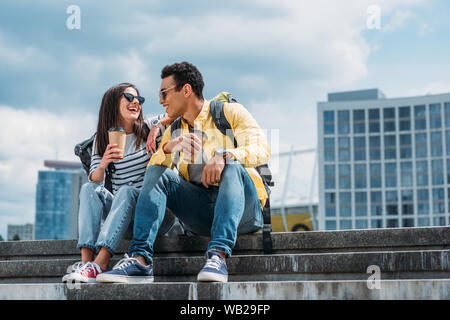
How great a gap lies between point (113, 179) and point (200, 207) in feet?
2.97

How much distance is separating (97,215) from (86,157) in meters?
0.71

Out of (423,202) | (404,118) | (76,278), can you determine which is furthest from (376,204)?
(76,278)

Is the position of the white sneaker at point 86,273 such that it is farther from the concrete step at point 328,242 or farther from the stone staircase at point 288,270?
the concrete step at point 328,242

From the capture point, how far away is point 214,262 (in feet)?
10.7

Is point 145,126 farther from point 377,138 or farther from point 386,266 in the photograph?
point 377,138

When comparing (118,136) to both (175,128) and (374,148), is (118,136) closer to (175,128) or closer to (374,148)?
(175,128)

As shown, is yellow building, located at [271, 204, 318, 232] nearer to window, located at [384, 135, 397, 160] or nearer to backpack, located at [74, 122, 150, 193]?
window, located at [384, 135, 397, 160]

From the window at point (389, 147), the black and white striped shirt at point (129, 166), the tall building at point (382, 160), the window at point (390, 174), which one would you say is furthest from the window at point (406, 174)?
the black and white striped shirt at point (129, 166)

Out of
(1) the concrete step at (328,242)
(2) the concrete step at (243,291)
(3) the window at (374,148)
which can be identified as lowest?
(2) the concrete step at (243,291)

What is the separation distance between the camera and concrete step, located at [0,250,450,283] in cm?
346

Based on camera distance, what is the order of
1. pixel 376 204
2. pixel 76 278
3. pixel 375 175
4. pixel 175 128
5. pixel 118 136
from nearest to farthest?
pixel 76 278 < pixel 118 136 < pixel 175 128 < pixel 376 204 < pixel 375 175

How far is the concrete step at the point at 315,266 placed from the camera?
346 centimetres

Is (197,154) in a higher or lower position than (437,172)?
lower

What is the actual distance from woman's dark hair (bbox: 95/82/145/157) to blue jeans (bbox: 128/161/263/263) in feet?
2.62
